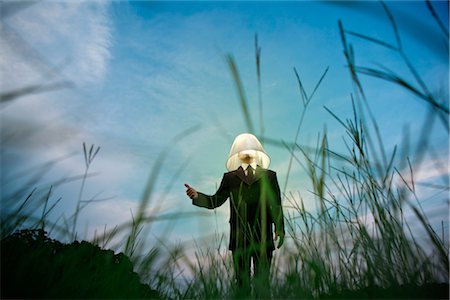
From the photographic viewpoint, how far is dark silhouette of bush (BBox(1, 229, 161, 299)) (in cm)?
157

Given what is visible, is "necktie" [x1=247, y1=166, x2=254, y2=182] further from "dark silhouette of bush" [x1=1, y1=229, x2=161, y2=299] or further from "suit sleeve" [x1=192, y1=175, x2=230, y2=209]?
"dark silhouette of bush" [x1=1, y1=229, x2=161, y2=299]

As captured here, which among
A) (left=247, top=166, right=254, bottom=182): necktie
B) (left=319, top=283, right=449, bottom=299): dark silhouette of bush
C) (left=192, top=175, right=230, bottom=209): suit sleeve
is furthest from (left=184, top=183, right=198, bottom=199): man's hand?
(left=319, top=283, right=449, bottom=299): dark silhouette of bush

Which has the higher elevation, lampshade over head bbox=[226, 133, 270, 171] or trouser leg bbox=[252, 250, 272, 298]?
lampshade over head bbox=[226, 133, 270, 171]

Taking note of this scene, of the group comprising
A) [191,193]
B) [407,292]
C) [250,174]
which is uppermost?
[250,174]

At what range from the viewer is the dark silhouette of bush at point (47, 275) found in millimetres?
1567

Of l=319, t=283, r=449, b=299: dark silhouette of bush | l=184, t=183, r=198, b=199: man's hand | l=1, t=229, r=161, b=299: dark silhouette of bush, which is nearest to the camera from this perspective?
l=319, t=283, r=449, b=299: dark silhouette of bush

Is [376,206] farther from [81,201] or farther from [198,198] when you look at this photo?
[198,198]

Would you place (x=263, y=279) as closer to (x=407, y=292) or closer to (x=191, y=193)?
(x=407, y=292)

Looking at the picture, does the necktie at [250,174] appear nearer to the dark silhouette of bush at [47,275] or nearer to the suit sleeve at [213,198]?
the suit sleeve at [213,198]

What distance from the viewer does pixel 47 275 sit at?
170cm

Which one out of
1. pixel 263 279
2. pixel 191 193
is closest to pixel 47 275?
pixel 263 279

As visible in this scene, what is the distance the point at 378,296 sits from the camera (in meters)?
1.50

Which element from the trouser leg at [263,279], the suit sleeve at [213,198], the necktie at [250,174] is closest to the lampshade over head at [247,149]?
the necktie at [250,174]

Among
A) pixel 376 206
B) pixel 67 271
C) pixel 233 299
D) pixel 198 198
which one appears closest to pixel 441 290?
pixel 376 206
